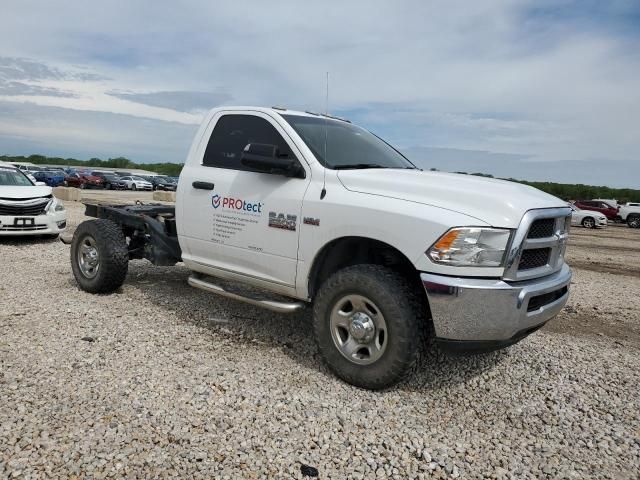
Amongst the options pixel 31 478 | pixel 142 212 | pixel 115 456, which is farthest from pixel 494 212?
pixel 142 212

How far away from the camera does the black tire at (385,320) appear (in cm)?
339

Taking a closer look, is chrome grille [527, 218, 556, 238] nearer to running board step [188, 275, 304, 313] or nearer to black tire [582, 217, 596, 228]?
running board step [188, 275, 304, 313]

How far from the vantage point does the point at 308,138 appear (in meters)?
4.27

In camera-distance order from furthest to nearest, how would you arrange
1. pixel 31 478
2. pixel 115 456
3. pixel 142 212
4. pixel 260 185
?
pixel 142 212 → pixel 260 185 → pixel 115 456 → pixel 31 478

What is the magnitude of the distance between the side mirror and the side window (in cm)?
36

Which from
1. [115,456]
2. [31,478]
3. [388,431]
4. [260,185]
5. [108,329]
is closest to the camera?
[31,478]

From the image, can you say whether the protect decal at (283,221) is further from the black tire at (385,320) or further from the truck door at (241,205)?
the black tire at (385,320)

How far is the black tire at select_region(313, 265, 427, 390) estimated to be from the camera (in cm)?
339

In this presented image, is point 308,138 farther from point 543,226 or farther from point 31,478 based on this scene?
point 31,478

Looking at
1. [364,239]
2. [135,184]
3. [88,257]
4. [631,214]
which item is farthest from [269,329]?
[135,184]

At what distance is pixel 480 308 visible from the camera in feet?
10.4

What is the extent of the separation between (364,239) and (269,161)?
96cm

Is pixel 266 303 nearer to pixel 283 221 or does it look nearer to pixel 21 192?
pixel 283 221

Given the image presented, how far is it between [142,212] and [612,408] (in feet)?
16.7
